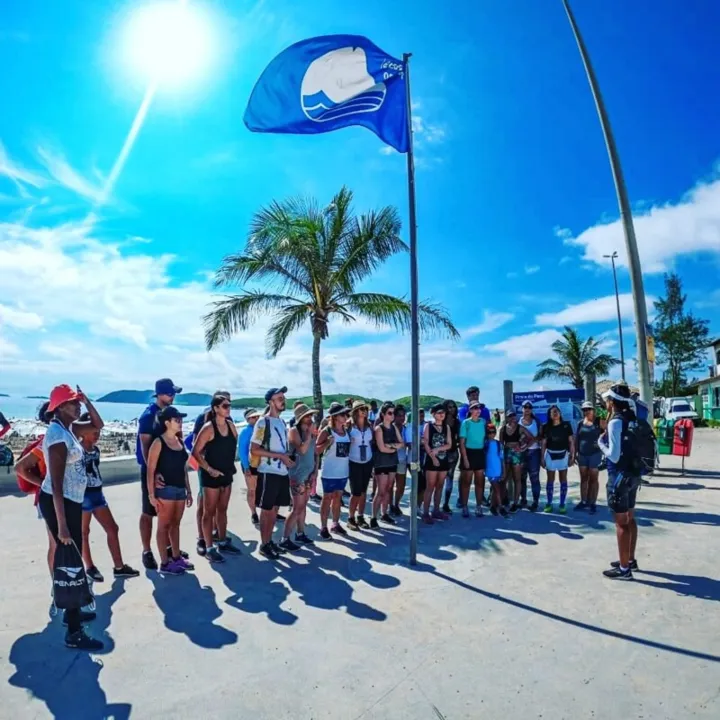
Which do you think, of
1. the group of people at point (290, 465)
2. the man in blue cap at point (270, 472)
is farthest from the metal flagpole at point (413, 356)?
the man in blue cap at point (270, 472)

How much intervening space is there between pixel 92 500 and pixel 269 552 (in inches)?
75.7

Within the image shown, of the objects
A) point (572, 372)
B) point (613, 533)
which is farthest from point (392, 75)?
point (572, 372)

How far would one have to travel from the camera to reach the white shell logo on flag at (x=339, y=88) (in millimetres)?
6164

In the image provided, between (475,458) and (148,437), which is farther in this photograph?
(475,458)

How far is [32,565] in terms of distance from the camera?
17.3ft

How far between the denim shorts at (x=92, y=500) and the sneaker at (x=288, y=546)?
6.70ft

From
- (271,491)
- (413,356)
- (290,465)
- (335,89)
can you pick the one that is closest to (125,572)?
(271,491)

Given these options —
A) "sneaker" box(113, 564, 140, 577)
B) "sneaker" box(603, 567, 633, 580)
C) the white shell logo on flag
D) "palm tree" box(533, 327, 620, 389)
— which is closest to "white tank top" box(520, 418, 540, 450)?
"sneaker" box(603, 567, 633, 580)

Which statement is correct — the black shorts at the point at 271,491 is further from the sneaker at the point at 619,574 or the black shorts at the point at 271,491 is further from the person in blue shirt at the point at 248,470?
the sneaker at the point at 619,574

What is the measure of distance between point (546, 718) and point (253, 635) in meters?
2.07

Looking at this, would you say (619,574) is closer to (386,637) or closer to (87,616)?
(386,637)

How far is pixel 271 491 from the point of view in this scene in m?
5.63

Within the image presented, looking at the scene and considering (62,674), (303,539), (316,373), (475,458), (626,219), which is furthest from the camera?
(316,373)

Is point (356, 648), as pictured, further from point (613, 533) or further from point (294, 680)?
point (613, 533)
